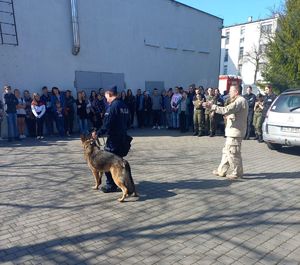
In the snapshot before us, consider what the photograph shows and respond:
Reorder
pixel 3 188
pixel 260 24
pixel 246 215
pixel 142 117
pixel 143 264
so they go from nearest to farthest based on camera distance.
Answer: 1. pixel 143 264
2. pixel 246 215
3. pixel 3 188
4. pixel 142 117
5. pixel 260 24

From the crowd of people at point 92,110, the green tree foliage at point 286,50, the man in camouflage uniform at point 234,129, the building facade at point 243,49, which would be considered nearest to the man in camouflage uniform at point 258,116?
the crowd of people at point 92,110

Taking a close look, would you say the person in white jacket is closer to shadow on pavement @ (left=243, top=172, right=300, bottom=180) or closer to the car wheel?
shadow on pavement @ (left=243, top=172, right=300, bottom=180)

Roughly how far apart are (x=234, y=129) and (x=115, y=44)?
10.3 meters

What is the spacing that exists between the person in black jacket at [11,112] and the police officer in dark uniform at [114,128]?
664 centimetres

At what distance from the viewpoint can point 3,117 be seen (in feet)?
37.4

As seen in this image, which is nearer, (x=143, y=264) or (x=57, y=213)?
(x=143, y=264)

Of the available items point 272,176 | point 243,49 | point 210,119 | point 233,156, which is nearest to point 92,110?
point 210,119

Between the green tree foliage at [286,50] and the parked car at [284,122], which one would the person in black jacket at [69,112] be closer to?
the parked car at [284,122]

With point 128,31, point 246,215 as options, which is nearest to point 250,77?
point 128,31

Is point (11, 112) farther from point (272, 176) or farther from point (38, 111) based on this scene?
point (272, 176)

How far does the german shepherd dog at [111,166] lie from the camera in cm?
544

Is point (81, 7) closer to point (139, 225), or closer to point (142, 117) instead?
point (142, 117)

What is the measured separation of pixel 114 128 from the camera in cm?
575

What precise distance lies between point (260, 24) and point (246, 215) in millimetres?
61900
